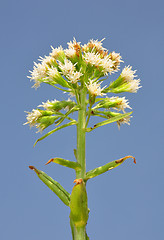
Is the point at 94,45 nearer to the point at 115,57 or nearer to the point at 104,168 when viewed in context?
the point at 115,57

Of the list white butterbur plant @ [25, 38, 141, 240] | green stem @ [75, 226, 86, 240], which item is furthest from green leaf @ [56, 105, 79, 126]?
green stem @ [75, 226, 86, 240]

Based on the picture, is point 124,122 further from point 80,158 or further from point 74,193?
point 74,193

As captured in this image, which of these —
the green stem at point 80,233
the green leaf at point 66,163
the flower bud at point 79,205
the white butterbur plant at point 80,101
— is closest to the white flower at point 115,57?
the white butterbur plant at point 80,101

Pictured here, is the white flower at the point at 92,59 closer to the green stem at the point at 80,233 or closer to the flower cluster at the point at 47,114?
the flower cluster at the point at 47,114

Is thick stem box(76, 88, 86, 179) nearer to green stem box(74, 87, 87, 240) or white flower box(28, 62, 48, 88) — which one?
green stem box(74, 87, 87, 240)

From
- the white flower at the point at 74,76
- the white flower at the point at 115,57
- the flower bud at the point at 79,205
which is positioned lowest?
the flower bud at the point at 79,205

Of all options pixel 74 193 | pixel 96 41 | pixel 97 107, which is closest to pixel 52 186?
pixel 74 193
